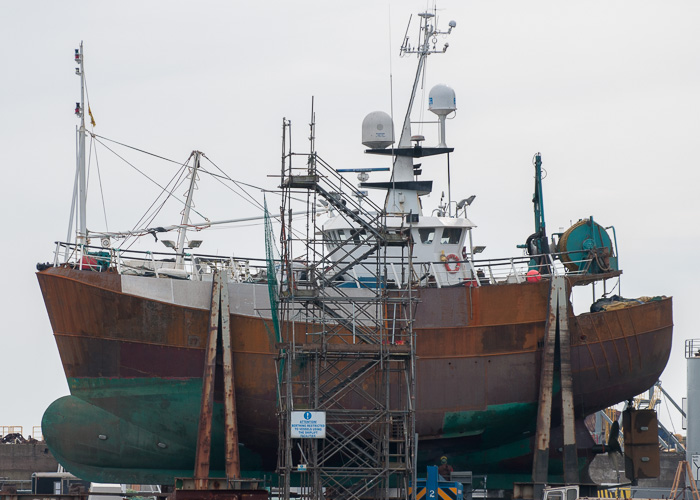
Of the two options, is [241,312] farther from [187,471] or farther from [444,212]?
[444,212]

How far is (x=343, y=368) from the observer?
109 feet

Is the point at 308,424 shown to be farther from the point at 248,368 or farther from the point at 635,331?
the point at 635,331

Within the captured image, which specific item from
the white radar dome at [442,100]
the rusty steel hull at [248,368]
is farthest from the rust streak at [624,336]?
the white radar dome at [442,100]

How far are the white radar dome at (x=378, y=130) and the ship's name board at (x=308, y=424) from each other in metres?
11.9

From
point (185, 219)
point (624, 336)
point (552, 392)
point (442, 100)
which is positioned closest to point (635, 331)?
point (624, 336)

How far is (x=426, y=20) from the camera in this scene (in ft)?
137

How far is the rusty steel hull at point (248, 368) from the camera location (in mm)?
34188

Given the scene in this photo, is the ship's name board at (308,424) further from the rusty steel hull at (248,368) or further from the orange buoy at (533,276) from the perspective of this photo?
the orange buoy at (533,276)

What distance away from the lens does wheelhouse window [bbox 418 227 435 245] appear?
3922 cm

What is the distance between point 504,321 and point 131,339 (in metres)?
10.8

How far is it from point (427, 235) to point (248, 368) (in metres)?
8.23

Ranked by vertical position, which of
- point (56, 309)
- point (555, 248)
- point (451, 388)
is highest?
point (555, 248)

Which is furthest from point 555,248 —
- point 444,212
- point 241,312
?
point 241,312

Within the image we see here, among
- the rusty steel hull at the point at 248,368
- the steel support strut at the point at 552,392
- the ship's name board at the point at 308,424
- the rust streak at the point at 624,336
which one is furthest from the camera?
the rust streak at the point at 624,336
